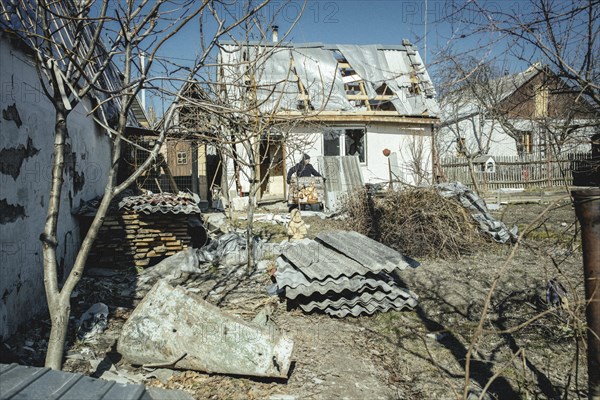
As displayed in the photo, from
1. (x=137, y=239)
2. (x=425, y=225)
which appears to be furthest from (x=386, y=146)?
(x=137, y=239)

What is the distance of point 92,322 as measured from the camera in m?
4.82

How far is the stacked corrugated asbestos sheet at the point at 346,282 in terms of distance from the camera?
520cm

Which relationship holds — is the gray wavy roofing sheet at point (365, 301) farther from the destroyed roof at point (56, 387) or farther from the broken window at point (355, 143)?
the broken window at point (355, 143)

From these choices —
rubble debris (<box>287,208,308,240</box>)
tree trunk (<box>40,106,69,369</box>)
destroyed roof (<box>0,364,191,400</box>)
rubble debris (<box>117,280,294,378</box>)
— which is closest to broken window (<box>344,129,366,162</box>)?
rubble debris (<box>287,208,308,240</box>)

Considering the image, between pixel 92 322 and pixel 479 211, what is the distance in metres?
7.14

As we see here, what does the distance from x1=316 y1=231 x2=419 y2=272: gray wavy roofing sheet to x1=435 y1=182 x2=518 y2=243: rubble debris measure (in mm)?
3160

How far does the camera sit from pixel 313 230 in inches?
423

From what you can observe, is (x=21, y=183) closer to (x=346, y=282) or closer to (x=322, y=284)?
(x=322, y=284)

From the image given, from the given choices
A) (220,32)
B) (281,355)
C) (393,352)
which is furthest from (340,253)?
(220,32)

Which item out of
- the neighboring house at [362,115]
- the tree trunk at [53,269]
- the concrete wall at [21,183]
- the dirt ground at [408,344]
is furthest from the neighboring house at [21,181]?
the neighboring house at [362,115]

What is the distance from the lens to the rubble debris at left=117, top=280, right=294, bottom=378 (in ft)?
11.8

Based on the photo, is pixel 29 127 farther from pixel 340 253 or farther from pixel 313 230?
pixel 313 230

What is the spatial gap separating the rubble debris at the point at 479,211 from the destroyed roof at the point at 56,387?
7.66m

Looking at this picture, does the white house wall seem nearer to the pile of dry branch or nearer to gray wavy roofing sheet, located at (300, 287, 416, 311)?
the pile of dry branch
